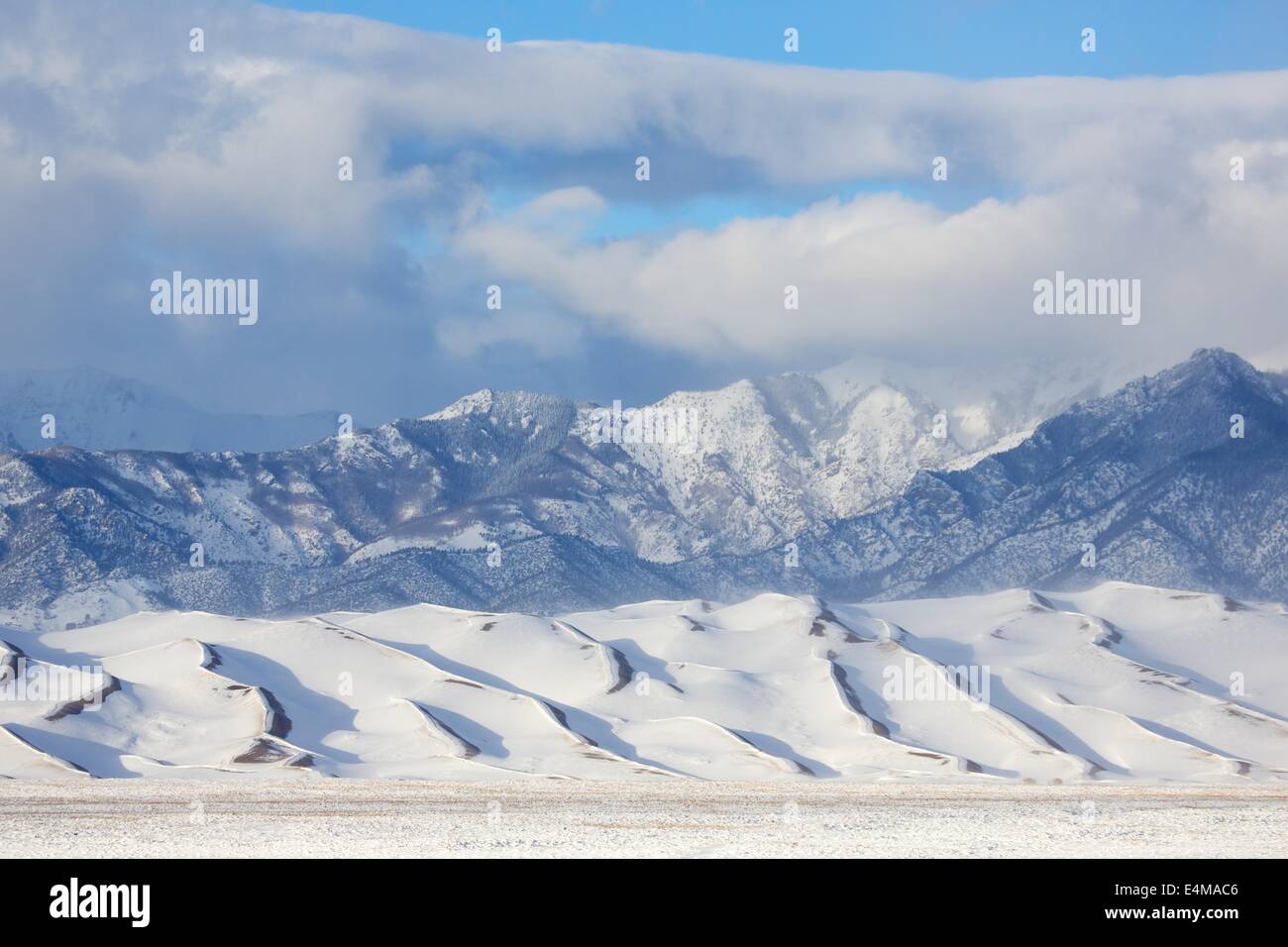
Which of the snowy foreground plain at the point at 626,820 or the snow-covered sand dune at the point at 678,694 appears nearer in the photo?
the snowy foreground plain at the point at 626,820

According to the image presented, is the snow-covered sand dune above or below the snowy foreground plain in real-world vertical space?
below

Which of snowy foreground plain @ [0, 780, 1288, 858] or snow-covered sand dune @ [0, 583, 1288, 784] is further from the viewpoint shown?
snow-covered sand dune @ [0, 583, 1288, 784]

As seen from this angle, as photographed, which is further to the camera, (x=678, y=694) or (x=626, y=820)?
(x=678, y=694)

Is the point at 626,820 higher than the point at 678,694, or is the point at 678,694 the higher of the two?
the point at 626,820
